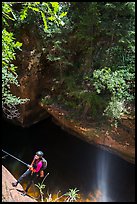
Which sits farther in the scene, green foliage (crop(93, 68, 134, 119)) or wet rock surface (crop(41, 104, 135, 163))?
wet rock surface (crop(41, 104, 135, 163))

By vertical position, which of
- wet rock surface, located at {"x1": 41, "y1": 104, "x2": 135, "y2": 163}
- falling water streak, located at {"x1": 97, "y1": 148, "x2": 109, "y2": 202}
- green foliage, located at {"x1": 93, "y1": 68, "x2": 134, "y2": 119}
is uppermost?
green foliage, located at {"x1": 93, "y1": 68, "x2": 134, "y2": 119}

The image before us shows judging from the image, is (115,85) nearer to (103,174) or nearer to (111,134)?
(111,134)

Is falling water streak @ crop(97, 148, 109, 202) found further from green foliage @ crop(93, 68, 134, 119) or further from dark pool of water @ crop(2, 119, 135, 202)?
green foliage @ crop(93, 68, 134, 119)

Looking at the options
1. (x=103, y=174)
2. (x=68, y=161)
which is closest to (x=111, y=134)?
(x=103, y=174)

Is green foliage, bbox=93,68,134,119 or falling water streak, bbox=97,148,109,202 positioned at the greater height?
green foliage, bbox=93,68,134,119

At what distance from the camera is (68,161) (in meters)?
10.2

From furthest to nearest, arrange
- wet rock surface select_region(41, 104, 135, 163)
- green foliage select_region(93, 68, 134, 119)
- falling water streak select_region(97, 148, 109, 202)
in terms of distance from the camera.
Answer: wet rock surface select_region(41, 104, 135, 163), falling water streak select_region(97, 148, 109, 202), green foliage select_region(93, 68, 134, 119)

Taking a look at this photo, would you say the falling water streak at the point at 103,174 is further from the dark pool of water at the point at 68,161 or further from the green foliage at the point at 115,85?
the green foliage at the point at 115,85

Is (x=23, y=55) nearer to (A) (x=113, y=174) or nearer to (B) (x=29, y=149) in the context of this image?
(B) (x=29, y=149)

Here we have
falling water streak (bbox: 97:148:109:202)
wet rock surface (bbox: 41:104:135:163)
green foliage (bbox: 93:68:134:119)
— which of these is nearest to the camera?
green foliage (bbox: 93:68:134:119)

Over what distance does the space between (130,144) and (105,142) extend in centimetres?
117

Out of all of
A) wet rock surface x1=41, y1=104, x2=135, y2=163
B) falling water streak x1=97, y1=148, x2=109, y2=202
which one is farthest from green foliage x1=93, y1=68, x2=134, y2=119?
falling water streak x1=97, y1=148, x2=109, y2=202

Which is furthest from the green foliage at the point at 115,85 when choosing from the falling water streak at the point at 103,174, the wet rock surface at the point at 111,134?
the falling water streak at the point at 103,174

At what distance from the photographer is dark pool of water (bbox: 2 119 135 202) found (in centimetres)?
884
